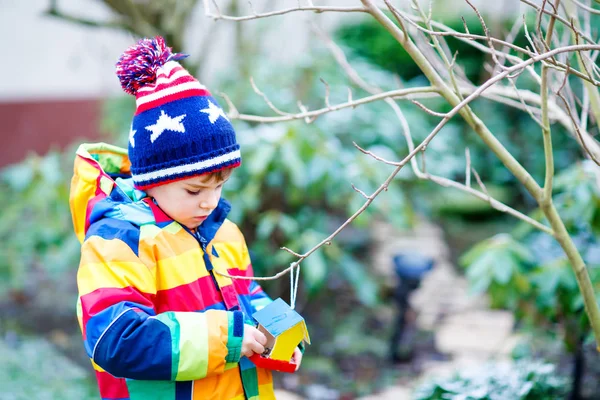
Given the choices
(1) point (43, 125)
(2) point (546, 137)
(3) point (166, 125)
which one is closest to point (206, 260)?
(3) point (166, 125)

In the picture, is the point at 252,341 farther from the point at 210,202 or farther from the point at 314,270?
the point at 314,270

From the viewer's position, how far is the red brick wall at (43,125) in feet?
19.6

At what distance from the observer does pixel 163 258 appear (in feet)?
4.82

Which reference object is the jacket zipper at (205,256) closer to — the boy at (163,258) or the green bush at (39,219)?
the boy at (163,258)

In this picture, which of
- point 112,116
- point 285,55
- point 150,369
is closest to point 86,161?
point 150,369

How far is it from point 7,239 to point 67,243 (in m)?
0.72

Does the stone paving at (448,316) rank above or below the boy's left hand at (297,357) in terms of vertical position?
below

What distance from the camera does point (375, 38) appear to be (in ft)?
27.4

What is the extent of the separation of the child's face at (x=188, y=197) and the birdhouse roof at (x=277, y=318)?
0.28 metres

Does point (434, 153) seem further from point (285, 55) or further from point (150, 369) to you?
point (150, 369)

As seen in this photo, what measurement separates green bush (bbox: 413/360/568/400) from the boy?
97cm

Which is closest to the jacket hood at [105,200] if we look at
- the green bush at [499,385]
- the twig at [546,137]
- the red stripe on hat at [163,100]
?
the red stripe on hat at [163,100]

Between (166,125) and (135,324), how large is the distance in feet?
1.50

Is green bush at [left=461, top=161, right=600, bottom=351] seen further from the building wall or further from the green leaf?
the building wall
